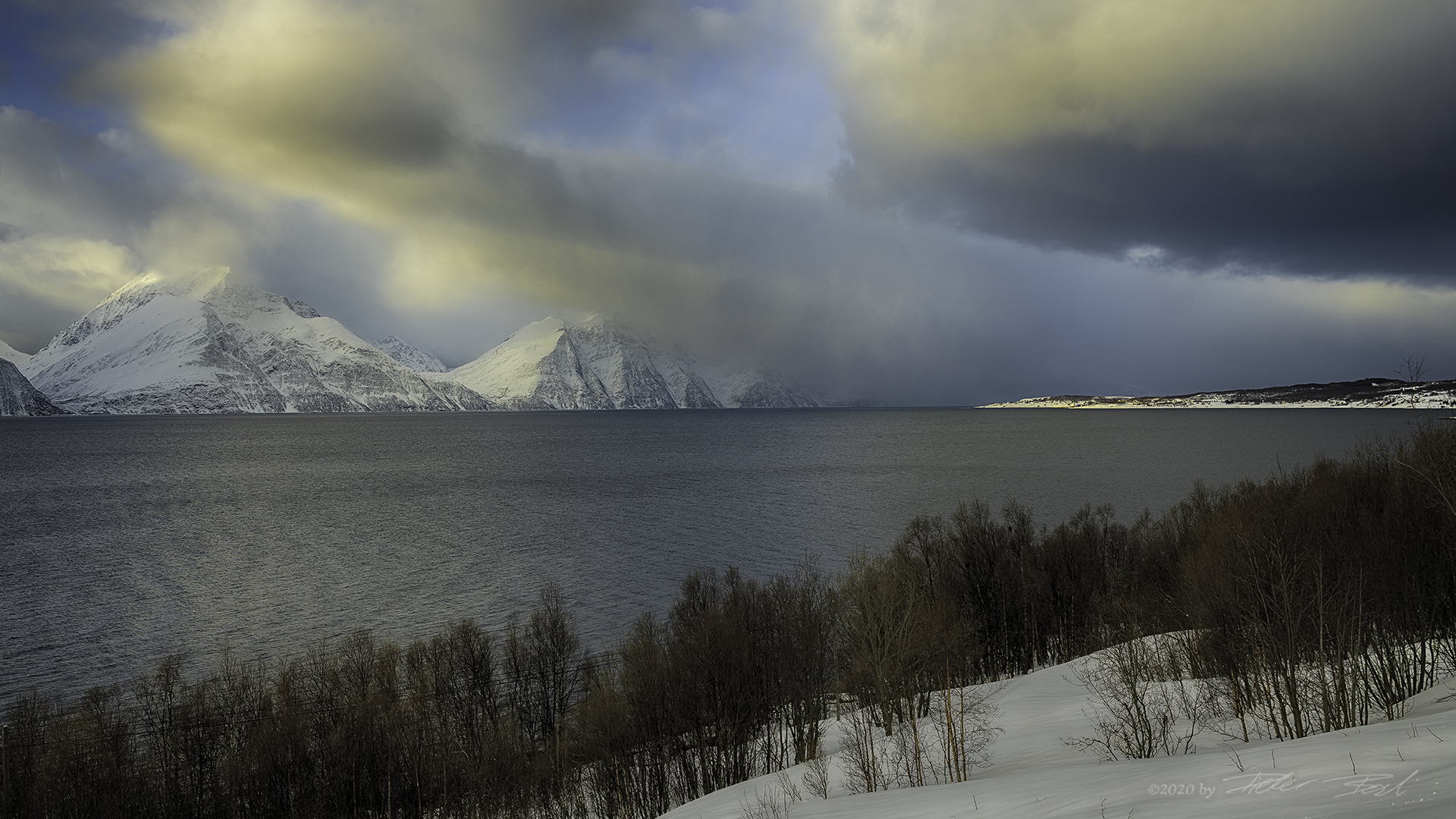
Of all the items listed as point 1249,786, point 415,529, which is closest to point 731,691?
point 1249,786

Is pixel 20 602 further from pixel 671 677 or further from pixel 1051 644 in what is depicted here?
pixel 1051 644

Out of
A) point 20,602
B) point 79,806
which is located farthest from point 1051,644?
point 20,602

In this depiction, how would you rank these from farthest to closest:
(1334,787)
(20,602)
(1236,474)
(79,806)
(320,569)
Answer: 1. (1236,474)
2. (320,569)
3. (20,602)
4. (79,806)
5. (1334,787)

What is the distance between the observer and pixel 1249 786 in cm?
1289

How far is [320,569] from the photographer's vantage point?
65.6 metres

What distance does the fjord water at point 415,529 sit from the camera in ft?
164

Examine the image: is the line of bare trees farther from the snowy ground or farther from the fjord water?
the fjord water

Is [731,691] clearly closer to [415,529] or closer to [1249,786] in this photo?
[1249,786]

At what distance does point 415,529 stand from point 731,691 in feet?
198

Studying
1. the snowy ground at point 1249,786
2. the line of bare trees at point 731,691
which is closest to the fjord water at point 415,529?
the line of bare trees at point 731,691

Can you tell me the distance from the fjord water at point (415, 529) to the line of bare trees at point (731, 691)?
9179 mm

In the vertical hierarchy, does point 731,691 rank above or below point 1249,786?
below

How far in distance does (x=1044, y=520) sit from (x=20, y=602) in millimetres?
89663

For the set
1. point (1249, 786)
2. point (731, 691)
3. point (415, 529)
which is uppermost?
point (1249, 786)
